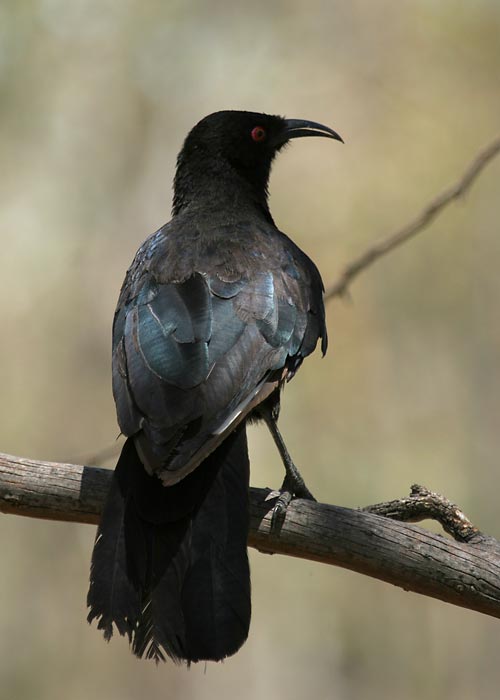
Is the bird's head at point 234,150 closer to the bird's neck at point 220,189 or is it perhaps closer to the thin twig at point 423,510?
the bird's neck at point 220,189

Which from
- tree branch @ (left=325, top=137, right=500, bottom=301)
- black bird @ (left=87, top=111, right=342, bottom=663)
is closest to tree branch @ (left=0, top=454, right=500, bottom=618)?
black bird @ (left=87, top=111, right=342, bottom=663)

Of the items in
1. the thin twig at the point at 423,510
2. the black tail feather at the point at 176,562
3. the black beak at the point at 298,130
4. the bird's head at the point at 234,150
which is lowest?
the black tail feather at the point at 176,562

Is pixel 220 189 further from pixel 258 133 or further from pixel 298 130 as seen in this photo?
pixel 298 130

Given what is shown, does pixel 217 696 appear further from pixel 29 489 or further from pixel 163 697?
pixel 29 489

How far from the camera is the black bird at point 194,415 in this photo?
419 centimetres

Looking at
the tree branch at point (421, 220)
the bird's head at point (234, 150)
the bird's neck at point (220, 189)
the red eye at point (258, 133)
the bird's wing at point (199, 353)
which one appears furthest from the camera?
the red eye at point (258, 133)

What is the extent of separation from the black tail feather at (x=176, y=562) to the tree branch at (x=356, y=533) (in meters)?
0.29

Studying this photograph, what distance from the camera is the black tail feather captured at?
4.11m

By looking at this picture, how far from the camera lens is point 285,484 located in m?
5.22

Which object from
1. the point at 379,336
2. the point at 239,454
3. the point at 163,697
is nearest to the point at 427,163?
the point at 379,336

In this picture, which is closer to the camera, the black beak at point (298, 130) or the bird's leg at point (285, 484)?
the bird's leg at point (285, 484)

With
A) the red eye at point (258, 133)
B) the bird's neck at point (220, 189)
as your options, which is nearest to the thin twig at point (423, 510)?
the bird's neck at point (220, 189)

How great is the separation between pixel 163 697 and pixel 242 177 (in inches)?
195

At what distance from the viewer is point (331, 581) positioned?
9469 mm
